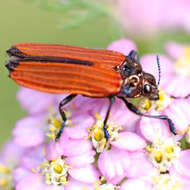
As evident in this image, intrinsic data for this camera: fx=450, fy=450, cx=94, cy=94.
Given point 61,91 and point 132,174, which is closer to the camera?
point 132,174

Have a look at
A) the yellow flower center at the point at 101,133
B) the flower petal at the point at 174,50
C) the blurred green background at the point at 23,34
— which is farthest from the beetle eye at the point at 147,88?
the blurred green background at the point at 23,34

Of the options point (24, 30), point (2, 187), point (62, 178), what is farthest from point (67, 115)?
point (24, 30)

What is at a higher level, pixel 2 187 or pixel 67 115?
pixel 67 115

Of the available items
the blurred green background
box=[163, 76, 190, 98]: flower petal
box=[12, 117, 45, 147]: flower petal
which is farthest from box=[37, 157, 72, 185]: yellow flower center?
the blurred green background

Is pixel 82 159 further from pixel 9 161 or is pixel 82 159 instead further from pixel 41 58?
pixel 9 161

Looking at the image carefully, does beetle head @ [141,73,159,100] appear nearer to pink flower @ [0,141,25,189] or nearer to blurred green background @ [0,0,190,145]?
pink flower @ [0,141,25,189]

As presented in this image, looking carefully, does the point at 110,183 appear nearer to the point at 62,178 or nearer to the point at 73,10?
the point at 62,178

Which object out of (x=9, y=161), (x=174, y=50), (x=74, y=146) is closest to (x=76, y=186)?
(x=74, y=146)
